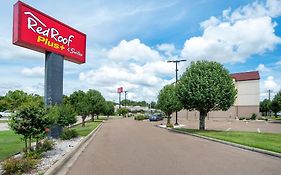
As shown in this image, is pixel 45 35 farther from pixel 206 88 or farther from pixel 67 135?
pixel 206 88

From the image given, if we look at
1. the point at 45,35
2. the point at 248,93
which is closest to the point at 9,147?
the point at 45,35

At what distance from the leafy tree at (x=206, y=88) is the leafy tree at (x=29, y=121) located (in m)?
18.0

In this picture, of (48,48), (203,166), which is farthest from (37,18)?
(203,166)

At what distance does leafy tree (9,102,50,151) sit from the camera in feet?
33.9

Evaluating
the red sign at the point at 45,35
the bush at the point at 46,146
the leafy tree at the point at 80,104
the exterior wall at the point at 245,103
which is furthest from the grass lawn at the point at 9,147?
the exterior wall at the point at 245,103

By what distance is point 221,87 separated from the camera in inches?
1065

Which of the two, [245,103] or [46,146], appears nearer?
[46,146]

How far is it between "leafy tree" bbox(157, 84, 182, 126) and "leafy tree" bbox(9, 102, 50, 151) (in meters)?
29.1

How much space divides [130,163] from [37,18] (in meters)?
11.9

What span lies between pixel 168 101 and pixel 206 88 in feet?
43.7

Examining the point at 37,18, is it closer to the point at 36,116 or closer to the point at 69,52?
the point at 69,52

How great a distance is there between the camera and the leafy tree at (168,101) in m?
39.4

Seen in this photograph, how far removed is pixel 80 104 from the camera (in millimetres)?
36719

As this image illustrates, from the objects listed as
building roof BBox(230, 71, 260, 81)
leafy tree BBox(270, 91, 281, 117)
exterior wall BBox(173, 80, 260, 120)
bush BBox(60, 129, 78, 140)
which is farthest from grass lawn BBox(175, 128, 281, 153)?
building roof BBox(230, 71, 260, 81)
